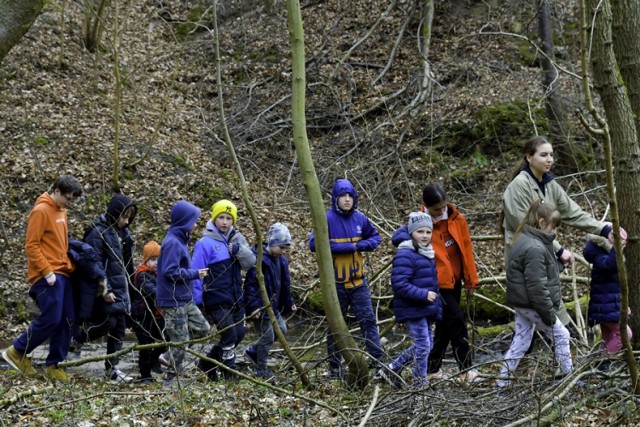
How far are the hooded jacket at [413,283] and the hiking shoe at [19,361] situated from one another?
3442 mm

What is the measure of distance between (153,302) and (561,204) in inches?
155

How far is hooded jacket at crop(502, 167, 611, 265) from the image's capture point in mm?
6785

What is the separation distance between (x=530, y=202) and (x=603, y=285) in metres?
0.92

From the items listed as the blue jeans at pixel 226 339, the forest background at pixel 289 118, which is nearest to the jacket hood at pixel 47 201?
the blue jeans at pixel 226 339

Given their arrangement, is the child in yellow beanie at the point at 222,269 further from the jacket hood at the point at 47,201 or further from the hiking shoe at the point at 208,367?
the jacket hood at the point at 47,201

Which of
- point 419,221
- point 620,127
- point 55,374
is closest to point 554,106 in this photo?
point 419,221

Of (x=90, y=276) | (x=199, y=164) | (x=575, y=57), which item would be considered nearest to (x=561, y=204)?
(x=90, y=276)

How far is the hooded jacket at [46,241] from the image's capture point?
300 inches

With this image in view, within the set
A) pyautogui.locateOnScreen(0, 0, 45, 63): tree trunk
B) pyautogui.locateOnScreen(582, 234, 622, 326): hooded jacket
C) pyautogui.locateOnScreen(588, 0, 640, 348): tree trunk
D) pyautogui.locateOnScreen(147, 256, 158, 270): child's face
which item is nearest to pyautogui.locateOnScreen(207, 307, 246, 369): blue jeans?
pyautogui.locateOnScreen(147, 256, 158, 270): child's face

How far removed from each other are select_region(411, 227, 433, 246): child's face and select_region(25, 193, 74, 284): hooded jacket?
326 cm

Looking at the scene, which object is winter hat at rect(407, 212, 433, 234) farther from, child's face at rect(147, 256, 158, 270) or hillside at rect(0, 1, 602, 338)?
hillside at rect(0, 1, 602, 338)

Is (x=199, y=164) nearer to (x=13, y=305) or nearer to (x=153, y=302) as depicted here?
(x=13, y=305)

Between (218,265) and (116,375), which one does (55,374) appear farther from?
(218,265)

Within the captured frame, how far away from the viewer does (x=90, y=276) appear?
7.94m
